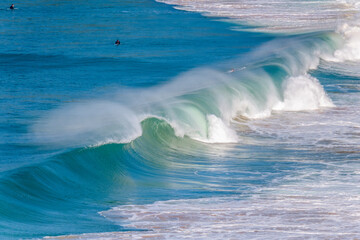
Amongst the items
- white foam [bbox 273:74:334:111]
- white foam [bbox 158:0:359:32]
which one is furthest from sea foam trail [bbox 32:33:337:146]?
white foam [bbox 158:0:359:32]

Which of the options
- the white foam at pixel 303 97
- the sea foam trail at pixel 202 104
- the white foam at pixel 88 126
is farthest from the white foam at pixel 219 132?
the white foam at pixel 303 97

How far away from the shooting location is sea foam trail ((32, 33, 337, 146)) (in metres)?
16.1

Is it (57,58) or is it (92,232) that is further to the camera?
(57,58)

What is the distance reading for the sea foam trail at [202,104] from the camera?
635 inches

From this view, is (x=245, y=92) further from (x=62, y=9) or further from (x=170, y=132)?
(x=62, y=9)

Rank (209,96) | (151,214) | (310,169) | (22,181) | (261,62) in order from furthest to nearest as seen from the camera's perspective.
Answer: (261,62), (209,96), (310,169), (22,181), (151,214)

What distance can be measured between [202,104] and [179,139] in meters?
2.46

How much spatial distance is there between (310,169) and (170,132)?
386 cm

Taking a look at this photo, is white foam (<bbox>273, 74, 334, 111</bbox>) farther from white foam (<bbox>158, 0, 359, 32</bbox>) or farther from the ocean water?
white foam (<bbox>158, 0, 359, 32</bbox>)

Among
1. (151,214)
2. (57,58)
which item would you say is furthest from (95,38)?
(151,214)

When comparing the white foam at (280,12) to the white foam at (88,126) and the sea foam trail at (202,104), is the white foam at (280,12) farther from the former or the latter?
the white foam at (88,126)

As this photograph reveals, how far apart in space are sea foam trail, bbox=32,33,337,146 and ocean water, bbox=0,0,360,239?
55 mm

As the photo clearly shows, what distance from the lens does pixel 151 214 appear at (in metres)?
11.3

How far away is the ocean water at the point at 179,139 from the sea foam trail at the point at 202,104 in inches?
2.2
